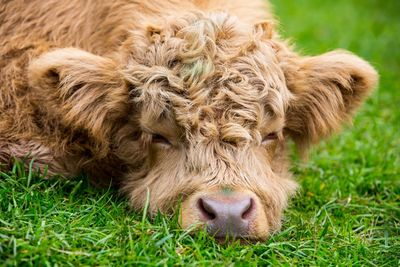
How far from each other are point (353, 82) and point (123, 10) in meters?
1.96

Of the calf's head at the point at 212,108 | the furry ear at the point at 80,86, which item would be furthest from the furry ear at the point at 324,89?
the furry ear at the point at 80,86

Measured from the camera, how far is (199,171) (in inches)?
187

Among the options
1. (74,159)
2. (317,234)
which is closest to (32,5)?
(74,159)

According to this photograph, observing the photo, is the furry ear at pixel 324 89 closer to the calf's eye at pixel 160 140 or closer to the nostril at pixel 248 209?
the calf's eye at pixel 160 140

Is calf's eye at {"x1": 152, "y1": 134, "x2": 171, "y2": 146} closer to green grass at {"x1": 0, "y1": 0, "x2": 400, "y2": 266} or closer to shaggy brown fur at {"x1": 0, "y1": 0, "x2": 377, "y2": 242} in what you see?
shaggy brown fur at {"x1": 0, "y1": 0, "x2": 377, "y2": 242}

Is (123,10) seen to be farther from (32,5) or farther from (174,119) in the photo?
(174,119)

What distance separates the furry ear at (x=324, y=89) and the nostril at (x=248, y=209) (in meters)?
1.18

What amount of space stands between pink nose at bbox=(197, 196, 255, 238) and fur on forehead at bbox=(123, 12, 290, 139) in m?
0.52

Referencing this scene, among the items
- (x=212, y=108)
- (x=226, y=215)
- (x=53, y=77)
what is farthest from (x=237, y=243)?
(x=53, y=77)

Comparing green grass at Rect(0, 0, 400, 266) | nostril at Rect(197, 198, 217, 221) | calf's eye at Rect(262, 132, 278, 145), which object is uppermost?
calf's eye at Rect(262, 132, 278, 145)

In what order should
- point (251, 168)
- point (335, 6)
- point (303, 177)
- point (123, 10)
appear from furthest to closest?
point (335, 6) < point (303, 177) < point (123, 10) < point (251, 168)

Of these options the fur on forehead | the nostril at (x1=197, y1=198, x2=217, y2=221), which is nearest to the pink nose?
the nostril at (x1=197, y1=198, x2=217, y2=221)

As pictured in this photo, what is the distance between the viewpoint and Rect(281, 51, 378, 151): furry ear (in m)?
5.46

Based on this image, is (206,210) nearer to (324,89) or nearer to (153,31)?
(153,31)
